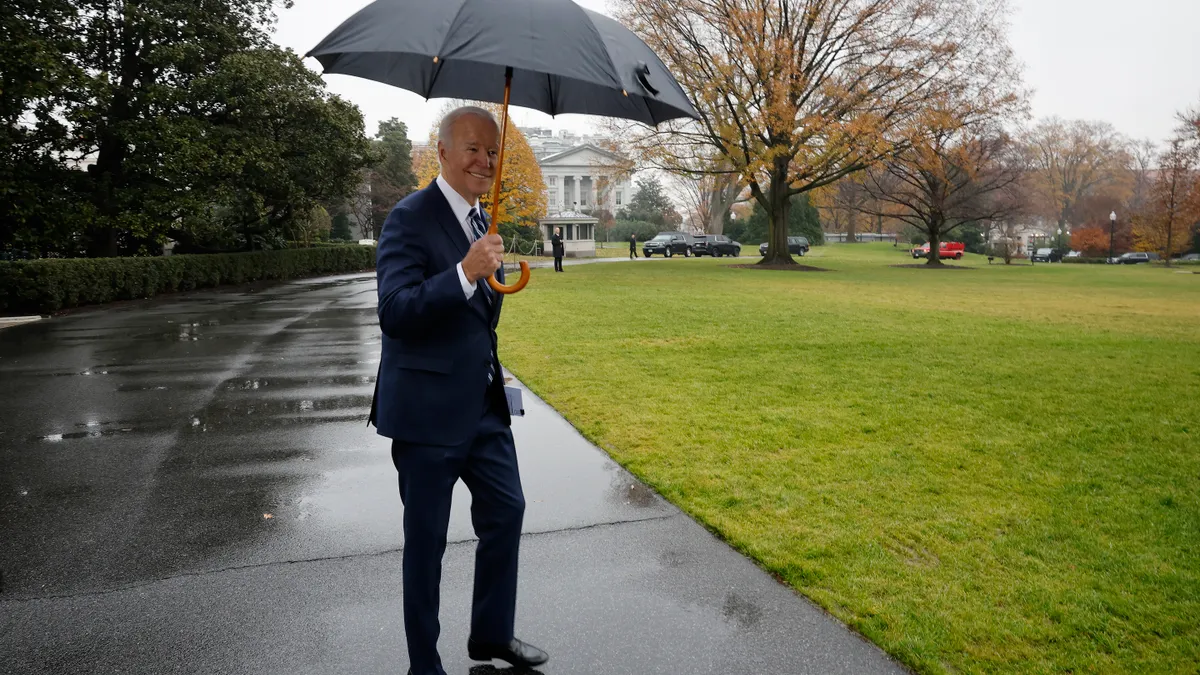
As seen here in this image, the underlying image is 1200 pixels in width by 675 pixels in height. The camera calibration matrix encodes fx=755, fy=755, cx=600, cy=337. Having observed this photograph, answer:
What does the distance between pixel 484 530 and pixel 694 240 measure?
169 ft

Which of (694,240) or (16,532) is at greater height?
(694,240)

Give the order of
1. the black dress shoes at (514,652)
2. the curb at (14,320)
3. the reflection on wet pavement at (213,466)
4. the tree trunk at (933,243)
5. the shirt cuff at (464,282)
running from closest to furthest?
the shirt cuff at (464,282)
the black dress shoes at (514,652)
the reflection on wet pavement at (213,466)
the curb at (14,320)
the tree trunk at (933,243)

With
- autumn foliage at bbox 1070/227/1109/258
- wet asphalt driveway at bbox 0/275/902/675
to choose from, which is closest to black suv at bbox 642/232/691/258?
autumn foliage at bbox 1070/227/1109/258

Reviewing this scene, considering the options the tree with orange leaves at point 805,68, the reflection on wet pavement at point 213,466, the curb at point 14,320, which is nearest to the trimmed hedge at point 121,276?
the curb at point 14,320

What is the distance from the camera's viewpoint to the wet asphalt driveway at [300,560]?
2910mm

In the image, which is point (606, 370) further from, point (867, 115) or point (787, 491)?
point (867, 115)

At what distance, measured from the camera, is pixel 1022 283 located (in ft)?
90.2

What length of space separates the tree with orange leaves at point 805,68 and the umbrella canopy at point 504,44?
26.8m

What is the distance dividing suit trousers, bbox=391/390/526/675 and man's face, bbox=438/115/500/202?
73 centimetres

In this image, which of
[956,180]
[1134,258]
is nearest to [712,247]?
[956,180]

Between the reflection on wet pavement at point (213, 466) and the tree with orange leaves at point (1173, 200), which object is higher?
the tree with orange leaves at point (1173, 200)

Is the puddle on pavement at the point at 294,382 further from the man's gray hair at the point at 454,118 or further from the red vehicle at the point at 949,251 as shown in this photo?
the red vehicle at the point at 949,251

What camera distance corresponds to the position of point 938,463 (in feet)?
17.4

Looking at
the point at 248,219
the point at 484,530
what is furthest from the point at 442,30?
the point at 248,219
